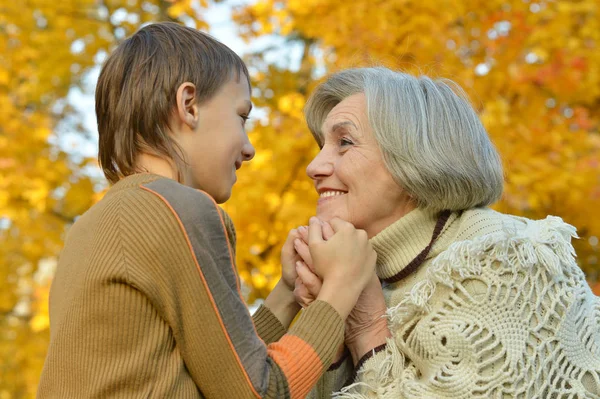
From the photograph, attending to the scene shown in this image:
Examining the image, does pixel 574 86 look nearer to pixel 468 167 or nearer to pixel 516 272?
pixel 468 167

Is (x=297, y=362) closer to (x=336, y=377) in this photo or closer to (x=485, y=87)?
(x=336, y=377)

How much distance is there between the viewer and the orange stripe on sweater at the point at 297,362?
1786 millimetres

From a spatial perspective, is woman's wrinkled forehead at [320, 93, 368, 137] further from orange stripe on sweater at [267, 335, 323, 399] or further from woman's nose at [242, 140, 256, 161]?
orange stripe on sweater at [267, 335, 323, 399]

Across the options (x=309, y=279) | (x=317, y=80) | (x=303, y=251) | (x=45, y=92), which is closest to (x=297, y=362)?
(x=309, y=279)

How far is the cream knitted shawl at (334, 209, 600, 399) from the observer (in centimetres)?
201

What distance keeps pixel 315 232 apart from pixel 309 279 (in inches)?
5.9

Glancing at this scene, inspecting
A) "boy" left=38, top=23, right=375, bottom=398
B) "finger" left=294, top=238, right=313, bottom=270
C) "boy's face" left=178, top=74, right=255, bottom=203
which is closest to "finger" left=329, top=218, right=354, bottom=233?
"finger" left=294, top=238, right=313, bottom=270

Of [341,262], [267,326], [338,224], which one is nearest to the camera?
[341,262]

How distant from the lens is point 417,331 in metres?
2.12

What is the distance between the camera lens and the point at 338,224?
2.29m

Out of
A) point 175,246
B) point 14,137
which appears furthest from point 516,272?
point 14,137

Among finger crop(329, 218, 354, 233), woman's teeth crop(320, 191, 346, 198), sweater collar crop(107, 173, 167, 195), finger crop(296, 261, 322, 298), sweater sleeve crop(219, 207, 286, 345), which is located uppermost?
sweater collar crop(107, 173, 167, 195)

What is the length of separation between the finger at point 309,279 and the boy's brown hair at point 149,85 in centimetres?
56

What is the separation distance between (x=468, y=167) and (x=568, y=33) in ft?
9.89
